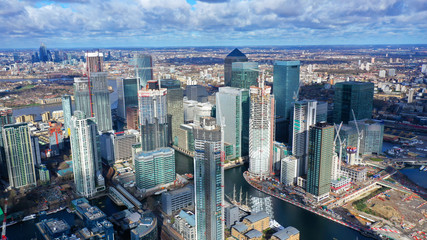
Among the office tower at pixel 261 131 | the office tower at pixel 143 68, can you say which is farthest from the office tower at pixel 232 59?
the office tower at pixel 261 131

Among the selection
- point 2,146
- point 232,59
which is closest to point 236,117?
point 232,59

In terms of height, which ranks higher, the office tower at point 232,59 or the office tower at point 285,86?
the office tower at point 232,59

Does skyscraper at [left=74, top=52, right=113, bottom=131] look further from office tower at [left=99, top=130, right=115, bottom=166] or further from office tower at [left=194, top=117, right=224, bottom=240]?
office tower at [left=194, top=117, right=224, bottom=240]

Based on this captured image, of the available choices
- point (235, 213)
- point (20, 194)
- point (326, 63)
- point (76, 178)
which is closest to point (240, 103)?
point (235, 213)

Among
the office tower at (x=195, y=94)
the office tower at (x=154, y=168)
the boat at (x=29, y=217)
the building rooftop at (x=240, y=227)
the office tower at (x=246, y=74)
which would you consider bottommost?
the boat at (x=29, y=217)

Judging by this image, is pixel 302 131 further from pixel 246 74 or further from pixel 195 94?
pixel 195 94

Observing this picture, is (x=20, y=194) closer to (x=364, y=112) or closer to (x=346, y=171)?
(x=346, y=171)

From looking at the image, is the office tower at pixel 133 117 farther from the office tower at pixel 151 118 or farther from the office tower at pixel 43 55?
the office tower at pixel 43 55
